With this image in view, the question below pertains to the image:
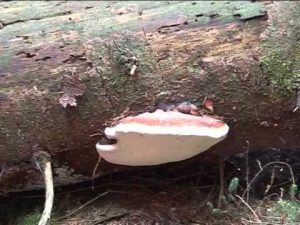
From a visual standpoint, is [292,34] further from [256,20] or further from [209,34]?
[209,34]

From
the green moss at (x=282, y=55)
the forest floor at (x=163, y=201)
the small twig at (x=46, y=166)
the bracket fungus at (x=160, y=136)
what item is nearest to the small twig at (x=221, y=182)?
the forest floor at (x=163, y=201)

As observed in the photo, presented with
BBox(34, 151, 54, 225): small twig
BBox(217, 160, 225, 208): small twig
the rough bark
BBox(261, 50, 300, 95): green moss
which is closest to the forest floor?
BBox(217, 160, 225, 208): small twig

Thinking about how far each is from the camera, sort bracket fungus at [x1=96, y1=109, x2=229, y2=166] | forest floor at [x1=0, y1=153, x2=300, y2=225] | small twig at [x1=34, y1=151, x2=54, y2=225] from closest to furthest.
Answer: bracket fungus at [x1=96, y1=109, x2=229, y2=166] < small twig at [x1=34, y1=151, x2=54, y2=225] < forest floor at [x1=0, y1=153, x2=300, y2=225]

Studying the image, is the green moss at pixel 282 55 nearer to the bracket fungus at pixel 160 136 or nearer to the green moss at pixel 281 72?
the green moss at pixel 281 72

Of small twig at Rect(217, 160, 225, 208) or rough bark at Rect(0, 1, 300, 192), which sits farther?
small twig at Rect(217, 160, 225, 208)

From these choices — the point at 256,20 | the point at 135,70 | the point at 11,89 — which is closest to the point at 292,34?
the point at 256,20

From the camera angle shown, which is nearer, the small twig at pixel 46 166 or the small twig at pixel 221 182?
the small twig at pixel 46 166

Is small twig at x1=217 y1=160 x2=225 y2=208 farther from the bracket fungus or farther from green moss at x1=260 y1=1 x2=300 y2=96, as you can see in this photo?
green moss at x1=260 y1=1 x2=300 y2=96
